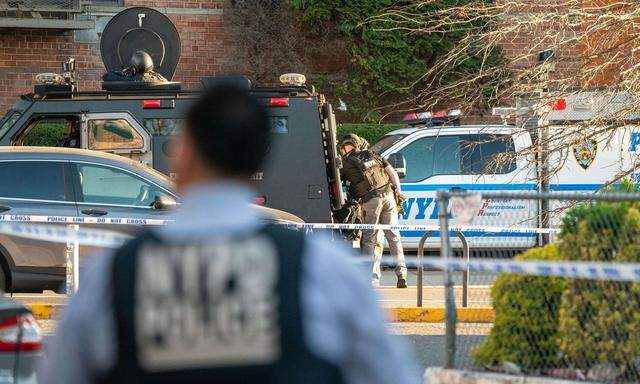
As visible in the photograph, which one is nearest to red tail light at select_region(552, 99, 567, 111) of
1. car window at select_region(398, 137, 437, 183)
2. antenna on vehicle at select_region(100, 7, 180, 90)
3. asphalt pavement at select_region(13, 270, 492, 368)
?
asphalt pavement at select_region(13, 270, 492, 368)

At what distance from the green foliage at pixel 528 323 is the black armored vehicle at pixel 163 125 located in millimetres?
5874

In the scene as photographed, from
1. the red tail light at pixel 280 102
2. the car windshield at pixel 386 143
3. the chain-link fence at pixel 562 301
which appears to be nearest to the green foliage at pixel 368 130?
the car windshield at pixel 386 143

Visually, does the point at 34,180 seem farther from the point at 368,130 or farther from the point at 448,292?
the point at 368,130

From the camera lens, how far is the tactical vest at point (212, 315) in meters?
2.52

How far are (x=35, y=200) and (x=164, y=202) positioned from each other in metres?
1.21

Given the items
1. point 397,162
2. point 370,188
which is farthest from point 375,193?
point 397,162

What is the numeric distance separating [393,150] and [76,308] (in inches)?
509

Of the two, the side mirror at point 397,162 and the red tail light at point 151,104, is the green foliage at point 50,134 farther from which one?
the side mirror at point 397,162

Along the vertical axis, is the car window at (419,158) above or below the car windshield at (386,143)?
below

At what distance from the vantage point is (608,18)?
391 inches

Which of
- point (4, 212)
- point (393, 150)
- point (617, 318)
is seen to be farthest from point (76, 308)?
point (393, 150)

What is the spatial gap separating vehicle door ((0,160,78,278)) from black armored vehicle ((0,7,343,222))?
1.44 meters

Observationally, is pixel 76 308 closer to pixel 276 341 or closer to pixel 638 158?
pixel 276 341

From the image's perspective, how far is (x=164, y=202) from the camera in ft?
36.1
